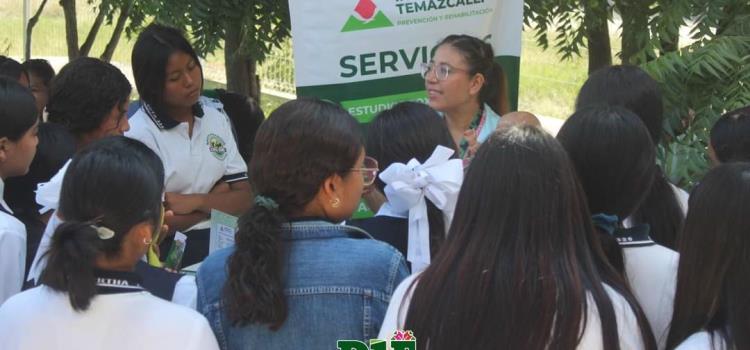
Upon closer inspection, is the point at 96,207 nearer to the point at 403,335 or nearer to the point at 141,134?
the point at 403,335

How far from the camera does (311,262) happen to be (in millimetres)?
2311

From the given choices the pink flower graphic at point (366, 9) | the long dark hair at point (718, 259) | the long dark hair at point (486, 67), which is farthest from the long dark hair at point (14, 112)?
the long dark hair at point (718, 259)

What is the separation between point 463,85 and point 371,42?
44cm

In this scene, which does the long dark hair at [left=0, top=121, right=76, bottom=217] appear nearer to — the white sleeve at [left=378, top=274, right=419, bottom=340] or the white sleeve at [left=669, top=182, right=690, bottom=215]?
the white sleeve at [left=378, top=274, right=419, bottom=340]

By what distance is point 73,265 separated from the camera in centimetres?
220

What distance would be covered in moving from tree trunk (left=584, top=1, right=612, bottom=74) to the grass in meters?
7.23

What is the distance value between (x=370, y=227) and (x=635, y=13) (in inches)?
91.8

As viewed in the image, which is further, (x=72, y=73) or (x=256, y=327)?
(x=72, y=73)

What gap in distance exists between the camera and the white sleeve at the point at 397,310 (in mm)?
2135

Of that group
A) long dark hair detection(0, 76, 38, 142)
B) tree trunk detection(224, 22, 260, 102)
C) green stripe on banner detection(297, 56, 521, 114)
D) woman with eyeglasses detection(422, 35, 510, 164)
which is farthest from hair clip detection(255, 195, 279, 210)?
tree trunk detection(224, 22, 260, 102)

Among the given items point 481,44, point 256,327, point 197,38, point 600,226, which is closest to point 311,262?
point 256,327

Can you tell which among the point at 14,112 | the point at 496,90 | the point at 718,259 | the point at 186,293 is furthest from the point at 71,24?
the point at 718,259

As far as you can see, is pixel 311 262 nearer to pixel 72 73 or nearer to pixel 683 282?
pixel 683 282

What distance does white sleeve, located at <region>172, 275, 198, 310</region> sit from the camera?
2.50m
